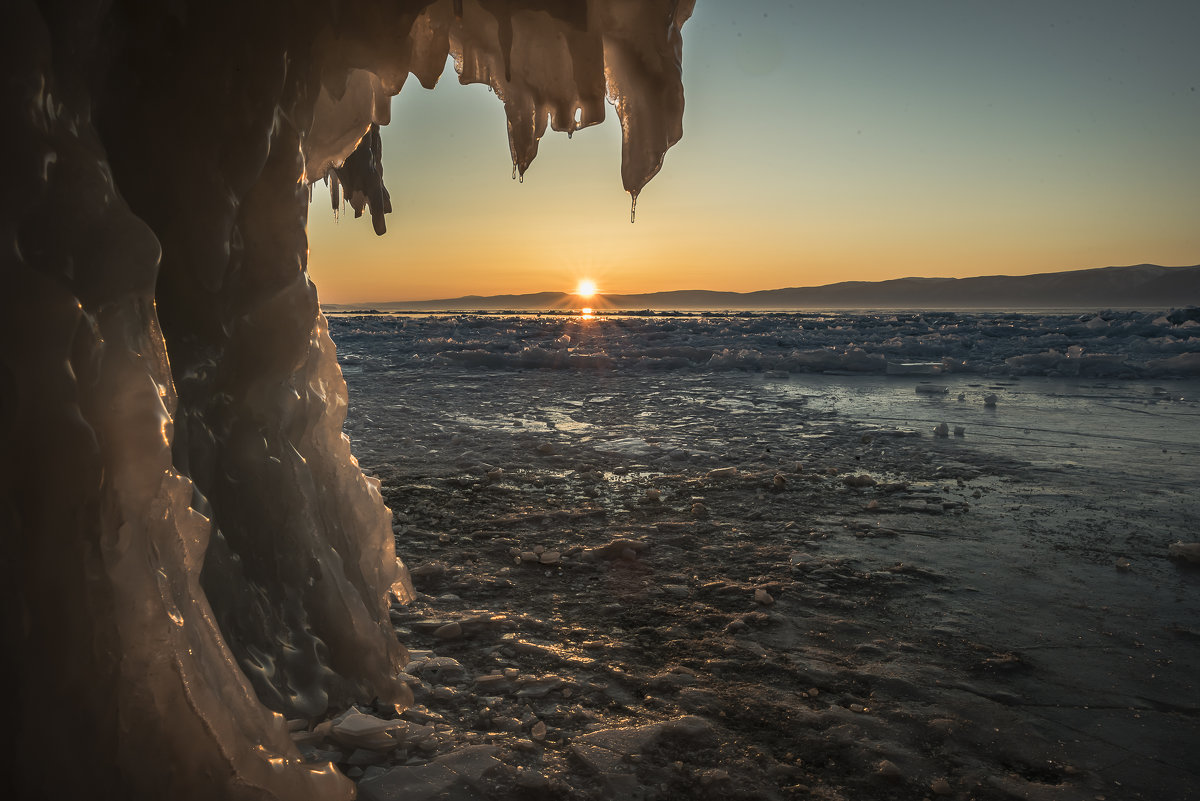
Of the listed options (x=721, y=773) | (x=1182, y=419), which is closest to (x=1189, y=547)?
(x=721, y=773)

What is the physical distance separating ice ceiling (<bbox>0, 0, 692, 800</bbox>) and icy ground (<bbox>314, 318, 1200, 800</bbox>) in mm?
472

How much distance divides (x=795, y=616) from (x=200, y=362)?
2541 millimetres

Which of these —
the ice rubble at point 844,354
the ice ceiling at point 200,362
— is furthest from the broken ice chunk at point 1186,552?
the ice rubble at point 844,354

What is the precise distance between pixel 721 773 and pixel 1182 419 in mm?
8541

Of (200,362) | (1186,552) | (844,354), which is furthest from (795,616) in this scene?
(844,354)

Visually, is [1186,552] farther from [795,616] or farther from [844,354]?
[844,354]

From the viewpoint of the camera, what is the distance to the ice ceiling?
1245mm

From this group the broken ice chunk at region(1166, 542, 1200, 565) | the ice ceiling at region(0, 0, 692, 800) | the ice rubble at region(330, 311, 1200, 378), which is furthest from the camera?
the ice rubble at region(330, 311, 1200, 378)

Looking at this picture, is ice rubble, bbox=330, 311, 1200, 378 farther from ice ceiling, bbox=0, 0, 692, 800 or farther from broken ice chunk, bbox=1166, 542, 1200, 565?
ice ceiling, bbox=0, 0, 692, 800

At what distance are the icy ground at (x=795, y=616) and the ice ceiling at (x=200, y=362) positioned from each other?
47 cm

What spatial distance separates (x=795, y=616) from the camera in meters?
2.96

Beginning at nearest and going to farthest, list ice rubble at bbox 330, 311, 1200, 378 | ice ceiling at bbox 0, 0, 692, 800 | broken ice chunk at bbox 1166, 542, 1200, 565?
ice ceiling at bbox 0, 0, 692, 800, broken ice chunk at bbox 1166, 542, 1200, 565, ice rubble at bbox 330, 311, 1200, 378

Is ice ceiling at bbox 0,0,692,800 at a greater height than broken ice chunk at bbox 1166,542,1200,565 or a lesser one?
greater

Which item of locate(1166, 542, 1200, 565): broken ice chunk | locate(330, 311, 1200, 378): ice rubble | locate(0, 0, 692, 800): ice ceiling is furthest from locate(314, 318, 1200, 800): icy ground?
locate(330, 311, 1200, 378): ice rubble
